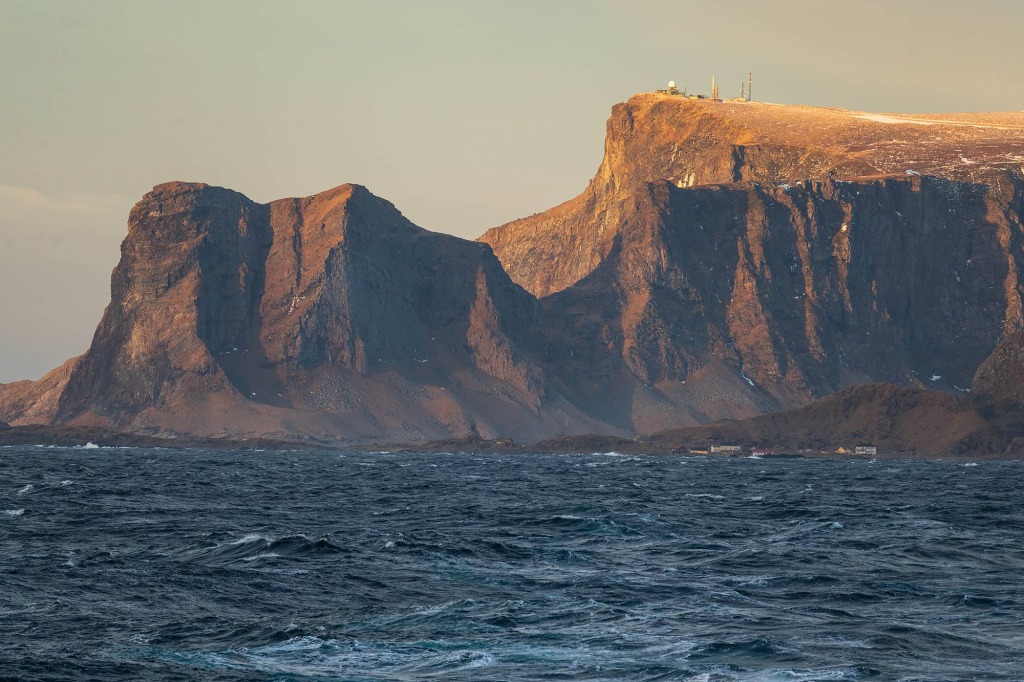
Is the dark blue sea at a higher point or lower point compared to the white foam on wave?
lower

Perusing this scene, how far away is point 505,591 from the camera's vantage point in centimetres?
6066

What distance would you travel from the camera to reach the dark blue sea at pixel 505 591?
151 feet

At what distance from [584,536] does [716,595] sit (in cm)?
2363

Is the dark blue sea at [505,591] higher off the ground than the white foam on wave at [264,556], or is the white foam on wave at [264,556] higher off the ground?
the white foam on wave at [264,556]

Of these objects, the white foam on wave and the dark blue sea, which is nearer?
the dark blue sea

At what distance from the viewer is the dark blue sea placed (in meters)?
46.0

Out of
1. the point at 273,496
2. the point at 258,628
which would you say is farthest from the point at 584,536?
the point at 273,496

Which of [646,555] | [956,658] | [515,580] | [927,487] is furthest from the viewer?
[927,487]

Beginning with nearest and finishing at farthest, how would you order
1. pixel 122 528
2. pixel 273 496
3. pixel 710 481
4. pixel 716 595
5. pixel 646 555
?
pixel 716 595 → pixel 646 555 → pixel 122 528 → pixel 273 496 → pixel 710 481

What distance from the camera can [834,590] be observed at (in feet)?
199

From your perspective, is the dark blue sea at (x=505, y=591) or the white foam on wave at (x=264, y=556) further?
the white foam on wave at (x=264, y=556)

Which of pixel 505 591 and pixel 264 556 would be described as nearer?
pixel 505 591

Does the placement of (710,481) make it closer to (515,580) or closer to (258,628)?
(515,580)

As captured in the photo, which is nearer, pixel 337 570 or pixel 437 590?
pixel 437 590
